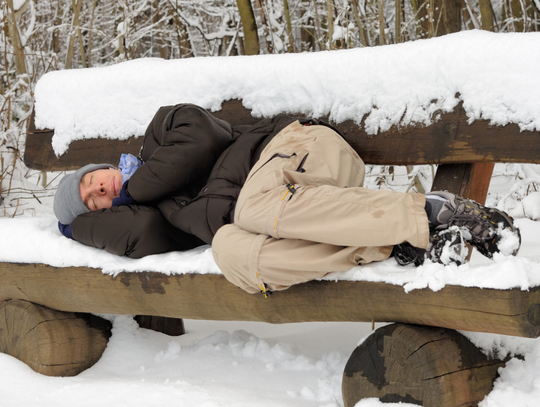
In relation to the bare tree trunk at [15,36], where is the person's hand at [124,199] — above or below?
below

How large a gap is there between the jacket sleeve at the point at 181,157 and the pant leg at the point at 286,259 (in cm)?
55

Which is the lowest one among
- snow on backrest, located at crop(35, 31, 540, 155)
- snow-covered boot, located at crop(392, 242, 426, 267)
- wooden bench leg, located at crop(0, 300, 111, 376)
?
wooden bench leg, located at crop(0, 300, 111, 376)

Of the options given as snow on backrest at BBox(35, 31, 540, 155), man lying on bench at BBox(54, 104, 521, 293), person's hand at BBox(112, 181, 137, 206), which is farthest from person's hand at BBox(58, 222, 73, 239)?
snow on backrest at BBox(35, 31, 540, 155)

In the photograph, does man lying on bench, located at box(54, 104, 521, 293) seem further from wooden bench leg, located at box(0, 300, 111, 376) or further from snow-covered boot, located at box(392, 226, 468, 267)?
wooden bench leg, located at box(0, 300, 111, 376)

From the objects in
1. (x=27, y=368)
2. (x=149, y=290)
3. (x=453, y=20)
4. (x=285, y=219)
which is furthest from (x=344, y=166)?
(x=453, y=20)

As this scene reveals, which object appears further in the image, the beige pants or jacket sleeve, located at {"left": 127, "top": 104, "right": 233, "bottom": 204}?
jacket sleeve, located at {"left": 127, "top": 104, "right": 233, "bottom": 204}

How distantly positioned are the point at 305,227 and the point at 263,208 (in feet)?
0.56

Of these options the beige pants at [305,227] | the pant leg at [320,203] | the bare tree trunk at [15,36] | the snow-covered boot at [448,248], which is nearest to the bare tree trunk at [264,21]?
the bare tree trunk at [15,36]

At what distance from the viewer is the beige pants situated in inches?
63.4

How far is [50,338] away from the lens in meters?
2.43

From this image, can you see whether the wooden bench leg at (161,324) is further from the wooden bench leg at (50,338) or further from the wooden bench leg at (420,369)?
the wooden bench leg at (420,369)

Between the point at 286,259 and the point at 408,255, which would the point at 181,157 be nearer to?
the point at 286,259

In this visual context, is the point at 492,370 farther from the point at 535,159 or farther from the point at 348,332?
the point at 348,332

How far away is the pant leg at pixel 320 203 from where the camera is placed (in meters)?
1.60
